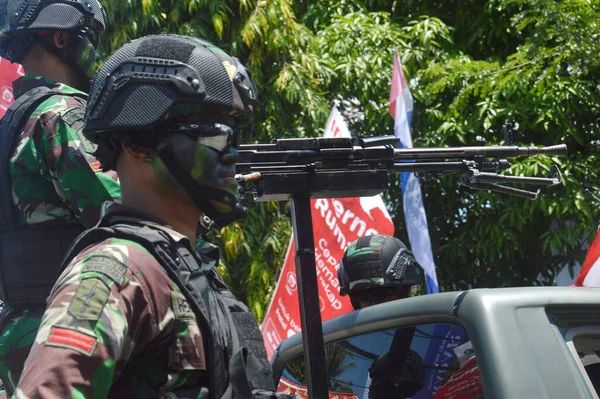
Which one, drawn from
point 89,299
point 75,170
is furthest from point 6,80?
point 89,299

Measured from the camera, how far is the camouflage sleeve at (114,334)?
1750 mm

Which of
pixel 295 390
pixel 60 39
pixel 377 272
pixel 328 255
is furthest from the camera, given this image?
pixel 328 255

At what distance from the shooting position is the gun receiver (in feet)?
10.2

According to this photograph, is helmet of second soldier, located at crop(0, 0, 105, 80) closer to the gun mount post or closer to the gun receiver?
the gun receiver

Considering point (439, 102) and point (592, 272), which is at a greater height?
point (439, 102)

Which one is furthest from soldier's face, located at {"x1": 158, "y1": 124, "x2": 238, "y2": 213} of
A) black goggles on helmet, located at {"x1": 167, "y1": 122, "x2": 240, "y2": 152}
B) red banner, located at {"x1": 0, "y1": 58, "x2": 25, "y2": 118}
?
red banner, located at {"x1": 0, "y1": 58, "x2": 25, "y2": 118}

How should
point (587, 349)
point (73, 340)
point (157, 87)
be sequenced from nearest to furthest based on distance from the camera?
1. point (73, 340)
2. point (157, 87)
3. point (587, 349)

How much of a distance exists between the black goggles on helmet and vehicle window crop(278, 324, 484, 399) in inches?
Answer: 30.4

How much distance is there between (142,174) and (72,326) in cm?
50

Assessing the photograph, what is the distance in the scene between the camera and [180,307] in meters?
1.95

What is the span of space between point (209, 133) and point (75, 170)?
0.93 meters

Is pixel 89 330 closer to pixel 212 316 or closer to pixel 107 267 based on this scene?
pixel 107 267

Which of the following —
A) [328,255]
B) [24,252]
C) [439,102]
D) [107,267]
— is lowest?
[107,267]

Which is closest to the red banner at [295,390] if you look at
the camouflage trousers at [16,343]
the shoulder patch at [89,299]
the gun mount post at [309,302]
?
the gun mount post at [309,302]
